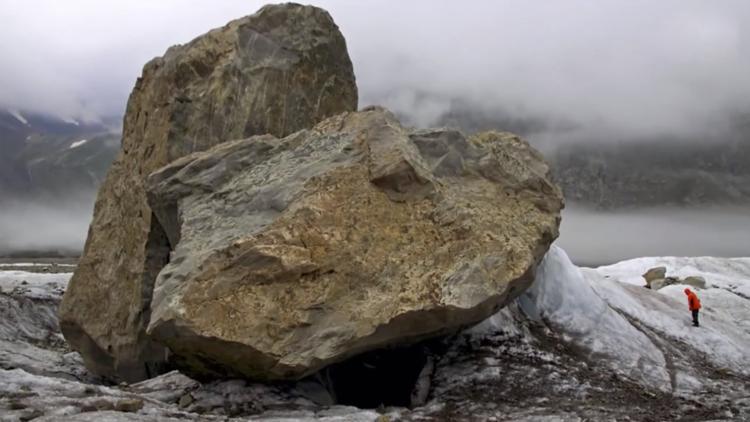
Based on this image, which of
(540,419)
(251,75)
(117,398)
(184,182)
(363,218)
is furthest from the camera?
(251,75)

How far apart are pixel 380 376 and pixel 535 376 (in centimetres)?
441

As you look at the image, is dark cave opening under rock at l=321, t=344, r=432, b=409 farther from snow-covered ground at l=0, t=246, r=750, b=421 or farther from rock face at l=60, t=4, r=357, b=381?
rock face at l=60, t=4, r=357, b=381

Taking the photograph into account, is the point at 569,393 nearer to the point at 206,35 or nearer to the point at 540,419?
the point at 540,419

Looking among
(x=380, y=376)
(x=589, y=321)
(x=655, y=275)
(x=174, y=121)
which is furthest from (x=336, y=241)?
(x=655, y=275)

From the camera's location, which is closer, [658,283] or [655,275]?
[658,283]

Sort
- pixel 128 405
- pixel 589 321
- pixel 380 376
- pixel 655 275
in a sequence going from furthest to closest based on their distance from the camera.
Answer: pixel 655 275 < pixel 589 321 < pixel 380 376 < pixel 128 405

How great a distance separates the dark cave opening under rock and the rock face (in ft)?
21.7

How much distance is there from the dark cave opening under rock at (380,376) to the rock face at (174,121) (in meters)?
6.61

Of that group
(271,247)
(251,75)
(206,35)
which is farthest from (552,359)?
(206,35)

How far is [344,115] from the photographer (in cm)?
1898

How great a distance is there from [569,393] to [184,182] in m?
11.5

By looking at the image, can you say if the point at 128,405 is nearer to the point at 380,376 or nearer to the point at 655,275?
the point at 380,376

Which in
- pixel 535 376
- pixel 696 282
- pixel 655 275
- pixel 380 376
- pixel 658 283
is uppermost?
pixel 655 275

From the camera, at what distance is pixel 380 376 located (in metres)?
18.9
